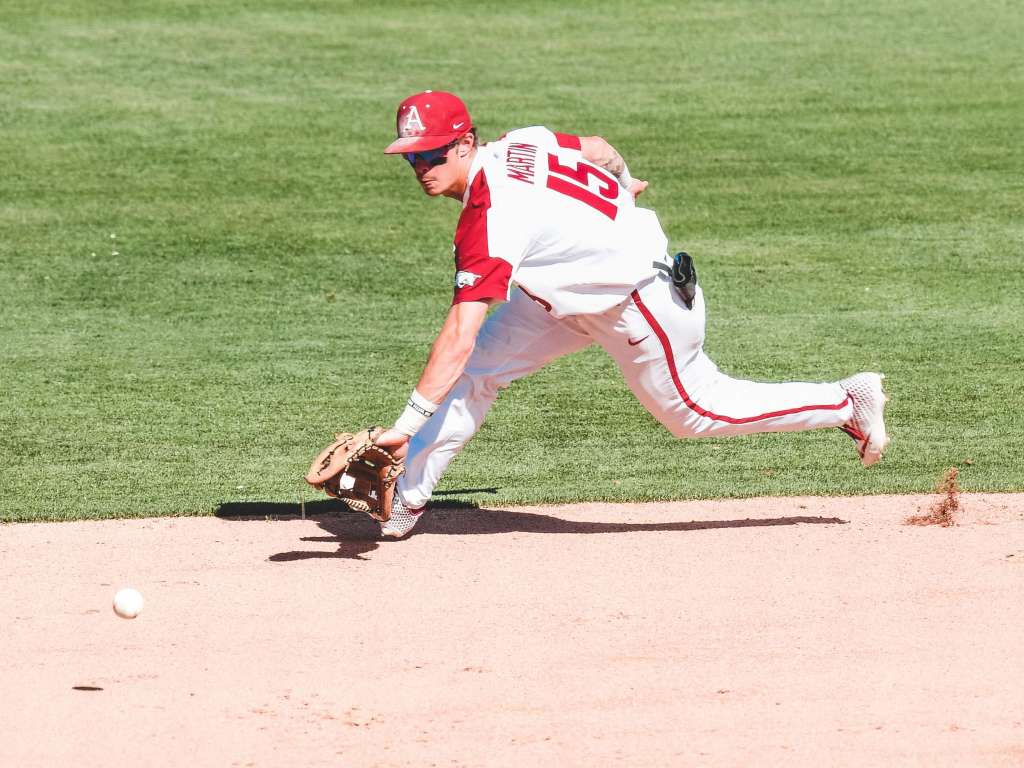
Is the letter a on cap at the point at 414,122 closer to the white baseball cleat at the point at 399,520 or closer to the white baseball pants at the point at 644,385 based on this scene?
the white baseball pants at the point at 644,385

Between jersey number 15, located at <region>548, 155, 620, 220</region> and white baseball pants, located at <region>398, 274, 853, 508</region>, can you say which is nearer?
jersey number 15, located at <region>548, 155, 620, 220</region>

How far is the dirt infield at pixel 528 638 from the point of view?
450cm

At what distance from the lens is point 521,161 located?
5.77 metres

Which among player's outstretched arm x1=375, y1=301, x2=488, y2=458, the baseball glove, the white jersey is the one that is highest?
the white jersey

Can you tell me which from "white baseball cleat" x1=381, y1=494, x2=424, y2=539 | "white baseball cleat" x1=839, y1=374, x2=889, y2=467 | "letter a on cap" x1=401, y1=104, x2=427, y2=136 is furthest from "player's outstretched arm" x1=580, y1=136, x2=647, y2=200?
"white baseball cleat" x1=381, y1=494, x2=424, y2=539

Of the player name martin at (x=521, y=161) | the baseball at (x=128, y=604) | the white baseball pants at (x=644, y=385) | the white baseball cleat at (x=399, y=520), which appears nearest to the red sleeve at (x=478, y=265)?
the player name martin at (x=521, y=161)

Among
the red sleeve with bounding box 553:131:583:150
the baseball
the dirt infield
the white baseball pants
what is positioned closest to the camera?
the dirt infield

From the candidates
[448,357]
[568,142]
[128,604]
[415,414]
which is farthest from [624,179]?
[128,604]

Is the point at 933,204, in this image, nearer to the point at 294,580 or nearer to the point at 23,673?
the point at 294,580

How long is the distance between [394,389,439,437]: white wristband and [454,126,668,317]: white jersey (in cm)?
39

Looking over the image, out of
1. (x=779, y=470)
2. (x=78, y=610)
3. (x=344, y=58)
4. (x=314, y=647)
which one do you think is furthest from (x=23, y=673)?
(x=344, y=58)

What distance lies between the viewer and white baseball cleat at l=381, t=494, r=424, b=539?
6230mm

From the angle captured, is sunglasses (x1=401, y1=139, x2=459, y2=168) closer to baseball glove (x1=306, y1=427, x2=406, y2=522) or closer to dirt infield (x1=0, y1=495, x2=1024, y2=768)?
baseball glove (x1=306, y1=427, x2=406, y2=522)

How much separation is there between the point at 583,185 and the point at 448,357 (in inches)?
33.6
